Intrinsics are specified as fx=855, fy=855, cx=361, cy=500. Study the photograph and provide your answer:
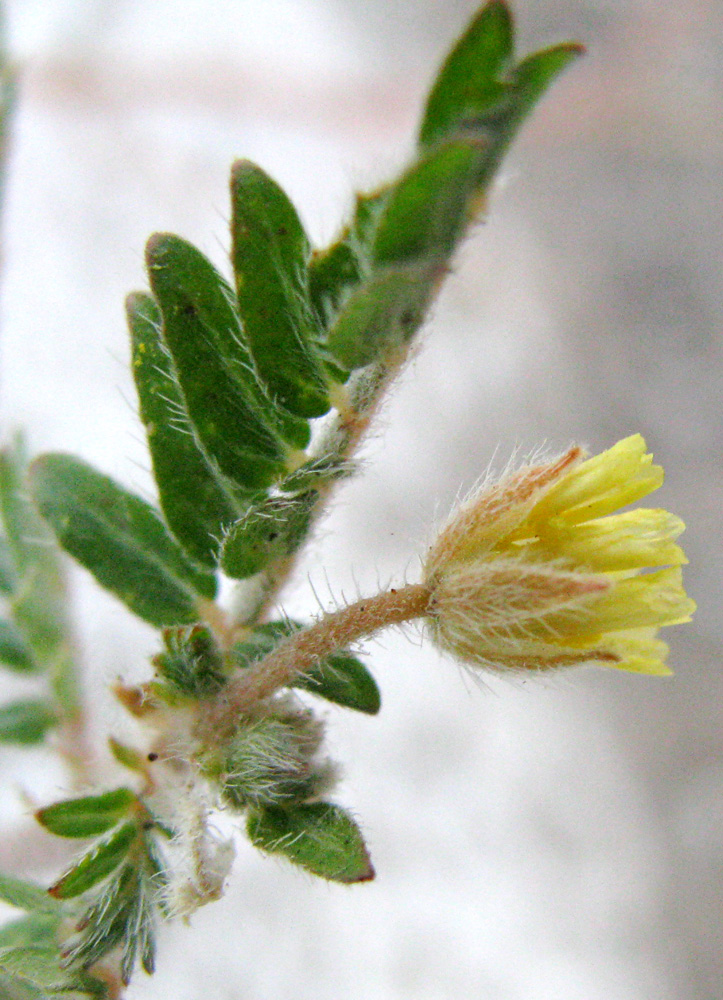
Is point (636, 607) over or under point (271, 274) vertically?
under

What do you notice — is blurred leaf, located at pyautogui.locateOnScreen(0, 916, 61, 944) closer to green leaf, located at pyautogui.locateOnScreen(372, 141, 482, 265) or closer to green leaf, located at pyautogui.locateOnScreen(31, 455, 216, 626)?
green leaf, located at pyautogui.locateOnScreen(31, 455, 216, 626)

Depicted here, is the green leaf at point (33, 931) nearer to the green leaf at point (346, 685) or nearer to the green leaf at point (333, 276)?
the green leaf at point (346, 685)

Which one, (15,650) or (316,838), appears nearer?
(316,838)

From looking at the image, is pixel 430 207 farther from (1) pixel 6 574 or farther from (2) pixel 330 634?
(1) pixel 6 574

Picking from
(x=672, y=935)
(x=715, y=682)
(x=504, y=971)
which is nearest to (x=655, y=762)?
(x=715, y=682)

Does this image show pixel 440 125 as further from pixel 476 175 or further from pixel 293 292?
pixel 293 292

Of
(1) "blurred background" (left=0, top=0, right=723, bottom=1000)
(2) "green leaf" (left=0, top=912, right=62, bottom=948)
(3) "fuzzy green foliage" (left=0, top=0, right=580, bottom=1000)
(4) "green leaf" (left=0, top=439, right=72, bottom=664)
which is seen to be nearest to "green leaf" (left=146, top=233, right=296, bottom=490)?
(3) "fuzzy green foliage" (left=0, top=0, right=580, bottom=1000)

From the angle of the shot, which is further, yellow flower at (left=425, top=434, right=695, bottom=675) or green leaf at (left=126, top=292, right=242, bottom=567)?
green leaf at (left=126, top=292, right=242, bottom=567)

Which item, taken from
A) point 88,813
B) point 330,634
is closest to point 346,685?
point 330,634
